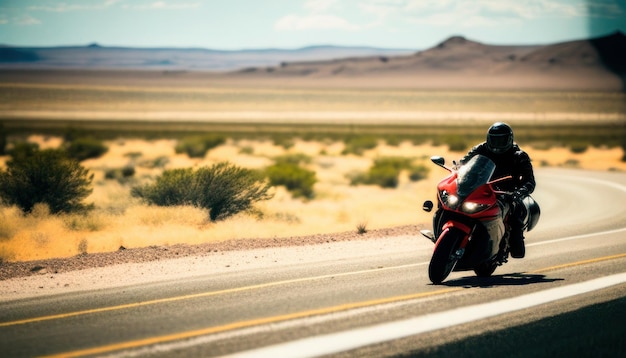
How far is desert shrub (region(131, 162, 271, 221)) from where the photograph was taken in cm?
2064

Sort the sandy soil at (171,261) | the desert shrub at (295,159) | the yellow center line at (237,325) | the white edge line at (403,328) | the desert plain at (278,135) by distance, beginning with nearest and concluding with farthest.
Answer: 1. the white edge line at (403,328)
2. the yellow center line at (237,325)
3. the sandy soil at (171,261)
4. the desert plain at (278,135)
5. the desert shrub at (295,159)

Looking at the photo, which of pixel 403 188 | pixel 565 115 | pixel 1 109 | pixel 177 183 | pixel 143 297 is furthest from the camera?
pixel 565 115

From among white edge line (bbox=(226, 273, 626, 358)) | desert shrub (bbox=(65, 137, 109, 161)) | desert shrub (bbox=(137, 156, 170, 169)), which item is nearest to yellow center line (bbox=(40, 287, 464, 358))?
white edge line (bbox=(226, 273, 626, 358))

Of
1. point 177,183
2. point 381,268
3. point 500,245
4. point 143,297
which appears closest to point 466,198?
point 500,245

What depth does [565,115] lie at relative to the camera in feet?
386

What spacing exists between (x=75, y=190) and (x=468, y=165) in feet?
51.4

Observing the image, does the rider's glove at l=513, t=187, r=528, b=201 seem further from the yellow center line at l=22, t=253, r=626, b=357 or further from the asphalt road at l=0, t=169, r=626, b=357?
the yellow center line at l=22, t=253, r=626, b=357

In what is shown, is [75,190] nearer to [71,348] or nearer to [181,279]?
[181,279]

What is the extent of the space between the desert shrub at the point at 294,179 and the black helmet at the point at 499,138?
65.6 ft

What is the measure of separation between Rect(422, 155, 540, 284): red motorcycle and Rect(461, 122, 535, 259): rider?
0.35 meters

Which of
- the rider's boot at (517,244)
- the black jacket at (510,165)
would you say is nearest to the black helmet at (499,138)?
the black jacket at (510,165)

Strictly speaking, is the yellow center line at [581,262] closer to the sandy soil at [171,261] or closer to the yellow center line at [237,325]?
the yellow center line at [237,325]

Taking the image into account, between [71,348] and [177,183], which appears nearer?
[71,348]

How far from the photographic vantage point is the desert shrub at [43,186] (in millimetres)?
21781
